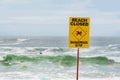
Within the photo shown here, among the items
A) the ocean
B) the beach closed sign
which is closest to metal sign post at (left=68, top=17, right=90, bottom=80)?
the beach closed sign

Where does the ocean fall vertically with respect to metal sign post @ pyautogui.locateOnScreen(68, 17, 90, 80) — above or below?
below

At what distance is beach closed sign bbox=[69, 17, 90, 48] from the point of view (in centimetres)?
933

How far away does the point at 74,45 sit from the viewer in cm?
941

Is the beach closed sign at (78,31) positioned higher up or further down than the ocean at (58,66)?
higher up

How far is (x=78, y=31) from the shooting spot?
30.7ft

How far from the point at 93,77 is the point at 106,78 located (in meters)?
0.65

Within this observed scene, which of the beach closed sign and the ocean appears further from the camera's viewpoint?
the ocean

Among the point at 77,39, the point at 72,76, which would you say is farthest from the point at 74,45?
the point at 72,76

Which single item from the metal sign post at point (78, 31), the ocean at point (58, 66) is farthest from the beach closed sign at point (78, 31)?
the ocean at point (58, 66)

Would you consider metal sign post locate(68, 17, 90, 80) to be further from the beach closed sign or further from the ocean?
the ocean

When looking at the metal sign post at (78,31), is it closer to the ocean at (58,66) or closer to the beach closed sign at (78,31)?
the beach closed sign at (78,31)

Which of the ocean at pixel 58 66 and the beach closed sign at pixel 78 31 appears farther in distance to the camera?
the ocean at pixel 58 66

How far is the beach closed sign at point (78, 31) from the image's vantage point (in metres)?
9.33

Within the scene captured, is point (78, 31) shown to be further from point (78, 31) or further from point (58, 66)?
point (58, 66)
